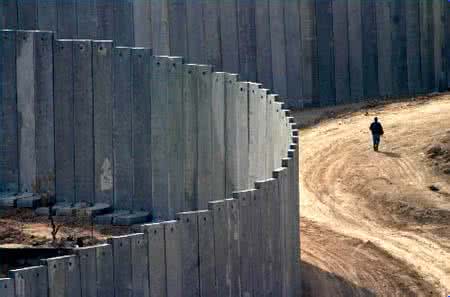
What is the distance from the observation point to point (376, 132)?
2772 centimetres

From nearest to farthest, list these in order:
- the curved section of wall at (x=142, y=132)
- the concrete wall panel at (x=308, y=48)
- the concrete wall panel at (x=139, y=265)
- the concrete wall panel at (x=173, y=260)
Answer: the concrete wall panel at (x=139, y=265), the concrete wall panel at (x=173, y=260), the curved section of wall at (x=142, y=132), the concrete wall panel at (x=308, y=48)

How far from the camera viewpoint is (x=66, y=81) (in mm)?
22750

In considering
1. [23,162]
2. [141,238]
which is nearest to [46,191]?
[23,162]

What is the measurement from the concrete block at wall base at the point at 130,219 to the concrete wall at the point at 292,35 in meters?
9.26

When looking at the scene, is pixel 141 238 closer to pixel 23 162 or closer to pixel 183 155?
pixel 183 155

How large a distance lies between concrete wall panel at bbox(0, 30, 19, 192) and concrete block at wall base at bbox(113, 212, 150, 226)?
201cm

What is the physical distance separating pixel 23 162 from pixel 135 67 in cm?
213

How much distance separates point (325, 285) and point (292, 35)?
12200 millimetres

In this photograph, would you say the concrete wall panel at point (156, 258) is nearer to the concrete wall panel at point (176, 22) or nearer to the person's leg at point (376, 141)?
the person's leg at point (376, 141)

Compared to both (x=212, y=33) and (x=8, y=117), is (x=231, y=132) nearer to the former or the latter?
(x=8, y=117)

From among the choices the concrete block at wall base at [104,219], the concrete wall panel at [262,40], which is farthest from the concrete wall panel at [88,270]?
the concrete wall panel at [262,40]

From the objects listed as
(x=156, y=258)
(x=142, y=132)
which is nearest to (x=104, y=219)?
(x=142, y=132)

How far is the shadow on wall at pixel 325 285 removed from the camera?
787 inches

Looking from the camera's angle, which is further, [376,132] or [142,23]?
[142,23]
